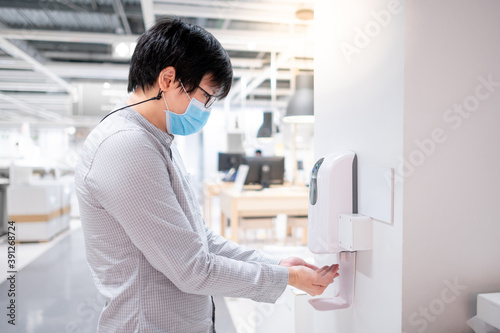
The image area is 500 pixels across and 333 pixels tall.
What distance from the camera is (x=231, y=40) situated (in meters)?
5.26

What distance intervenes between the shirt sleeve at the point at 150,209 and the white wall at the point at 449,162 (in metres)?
0.52

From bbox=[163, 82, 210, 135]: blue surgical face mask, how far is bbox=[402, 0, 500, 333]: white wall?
59 cm

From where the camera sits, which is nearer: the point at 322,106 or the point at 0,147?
the point at 322,106

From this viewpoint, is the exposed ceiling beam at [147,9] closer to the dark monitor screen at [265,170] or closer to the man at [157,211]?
the dark monitor screen at [265,170]

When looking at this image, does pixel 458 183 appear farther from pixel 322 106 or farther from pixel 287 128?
pixel 287 128

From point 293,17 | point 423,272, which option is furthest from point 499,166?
point 293,17

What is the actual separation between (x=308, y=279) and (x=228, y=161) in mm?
6820

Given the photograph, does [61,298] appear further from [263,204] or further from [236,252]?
[236,252]

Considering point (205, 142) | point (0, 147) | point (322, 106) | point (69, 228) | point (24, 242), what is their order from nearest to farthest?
point (322, 106) → point (24, 242) → point (69, 228) → point (205, 142) → point (0, 147)

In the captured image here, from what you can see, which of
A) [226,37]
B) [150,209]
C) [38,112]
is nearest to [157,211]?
[150,209]

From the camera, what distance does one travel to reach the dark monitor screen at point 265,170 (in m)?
6.08

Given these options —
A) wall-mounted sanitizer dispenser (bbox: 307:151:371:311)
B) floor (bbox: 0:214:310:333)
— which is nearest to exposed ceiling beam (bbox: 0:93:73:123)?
floor (bbox: 0:214:310:333)

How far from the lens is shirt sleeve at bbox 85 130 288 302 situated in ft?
2.79

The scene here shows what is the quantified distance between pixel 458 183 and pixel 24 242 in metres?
6.73
